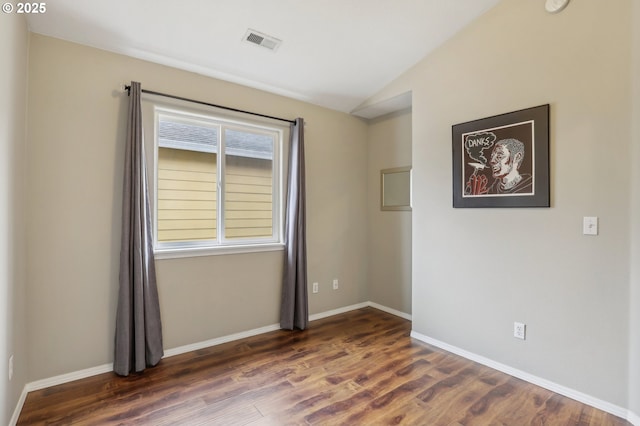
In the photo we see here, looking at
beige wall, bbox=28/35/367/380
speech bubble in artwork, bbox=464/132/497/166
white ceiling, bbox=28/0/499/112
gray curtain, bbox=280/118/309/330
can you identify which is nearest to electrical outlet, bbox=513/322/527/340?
speech bubble in artwork, bbox=464/132/497/166

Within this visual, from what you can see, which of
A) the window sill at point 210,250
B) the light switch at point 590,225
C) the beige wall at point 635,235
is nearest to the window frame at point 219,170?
the window sill at point 210,250

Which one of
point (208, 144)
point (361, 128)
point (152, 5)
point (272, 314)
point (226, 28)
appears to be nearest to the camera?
point (152, 5)

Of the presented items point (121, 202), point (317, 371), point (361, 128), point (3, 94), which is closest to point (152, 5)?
point (3, 94)

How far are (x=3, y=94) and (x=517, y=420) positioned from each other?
343 centimetres

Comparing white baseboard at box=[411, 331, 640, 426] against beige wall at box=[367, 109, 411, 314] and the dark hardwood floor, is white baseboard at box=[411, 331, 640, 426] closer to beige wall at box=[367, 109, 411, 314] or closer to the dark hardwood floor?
the dark hardwood floor

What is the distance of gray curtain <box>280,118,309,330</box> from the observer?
3412mm

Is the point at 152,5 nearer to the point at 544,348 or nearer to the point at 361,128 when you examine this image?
the point at 361,128

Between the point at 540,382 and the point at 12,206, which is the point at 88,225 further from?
the point at 540,382

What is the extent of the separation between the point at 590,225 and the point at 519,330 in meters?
0.93

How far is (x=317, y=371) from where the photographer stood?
2.55 meters

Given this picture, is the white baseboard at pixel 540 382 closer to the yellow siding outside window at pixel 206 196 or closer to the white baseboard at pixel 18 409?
the yellow siding outside window at pixel 206 196

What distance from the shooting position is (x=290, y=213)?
11.3 feet

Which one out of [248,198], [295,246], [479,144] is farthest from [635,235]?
[248,198]

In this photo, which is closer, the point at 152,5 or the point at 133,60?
the point at 152,5
